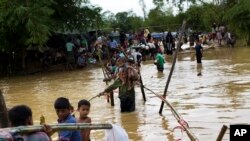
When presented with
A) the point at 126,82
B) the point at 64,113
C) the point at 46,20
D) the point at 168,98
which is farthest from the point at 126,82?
the point at 46,20

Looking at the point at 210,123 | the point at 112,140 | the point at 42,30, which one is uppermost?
the point at 42,30

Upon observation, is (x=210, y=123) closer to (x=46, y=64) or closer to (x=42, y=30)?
(x=42, y=30)

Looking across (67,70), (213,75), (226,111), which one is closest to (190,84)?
(213,75)

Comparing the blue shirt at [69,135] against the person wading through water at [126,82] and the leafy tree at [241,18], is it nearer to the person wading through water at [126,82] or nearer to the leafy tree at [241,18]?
the person wading through water at [126,82]

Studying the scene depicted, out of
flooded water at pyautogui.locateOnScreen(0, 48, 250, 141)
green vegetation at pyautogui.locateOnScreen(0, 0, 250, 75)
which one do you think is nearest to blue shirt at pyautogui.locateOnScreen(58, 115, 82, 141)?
flooded water at pyautogui.locateOnScreen(0, 48, 250, 141)

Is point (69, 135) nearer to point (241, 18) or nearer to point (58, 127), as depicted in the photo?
point (58, 127)

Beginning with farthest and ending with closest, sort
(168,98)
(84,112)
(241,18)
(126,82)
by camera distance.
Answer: (241,18) < (168,98) < (126,82) < (84,112)

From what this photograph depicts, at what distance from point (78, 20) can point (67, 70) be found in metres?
2.74

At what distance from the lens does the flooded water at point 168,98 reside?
32.9ft

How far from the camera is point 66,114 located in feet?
18.7

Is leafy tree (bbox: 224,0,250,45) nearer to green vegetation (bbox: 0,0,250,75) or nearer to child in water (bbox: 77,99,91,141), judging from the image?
green vegetation (bbox: 0,0,250,75)

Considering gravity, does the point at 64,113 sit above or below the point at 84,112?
above

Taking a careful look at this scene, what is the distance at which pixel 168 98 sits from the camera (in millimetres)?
14062

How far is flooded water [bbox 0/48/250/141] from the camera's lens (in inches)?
395
